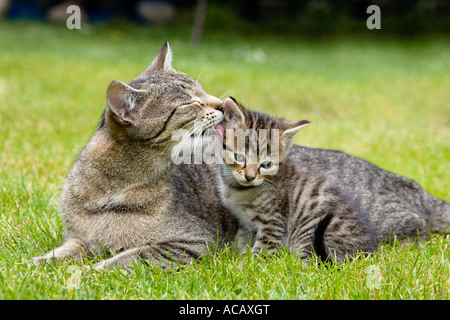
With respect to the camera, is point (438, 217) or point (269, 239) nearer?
point (269, 239)

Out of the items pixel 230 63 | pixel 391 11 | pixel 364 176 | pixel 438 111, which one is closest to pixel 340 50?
pixel 391 11

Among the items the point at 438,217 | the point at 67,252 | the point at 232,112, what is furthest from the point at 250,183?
the point at 438,217

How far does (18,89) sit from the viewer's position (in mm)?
8250

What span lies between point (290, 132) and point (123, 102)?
123 cm

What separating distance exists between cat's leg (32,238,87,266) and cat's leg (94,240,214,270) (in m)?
0.21

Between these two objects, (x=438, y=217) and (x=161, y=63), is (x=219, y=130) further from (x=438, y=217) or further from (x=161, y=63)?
(x=438, y=217)

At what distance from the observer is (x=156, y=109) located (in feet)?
10.5

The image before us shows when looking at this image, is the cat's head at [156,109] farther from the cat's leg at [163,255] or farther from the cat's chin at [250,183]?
the cat's leg at [163,255]

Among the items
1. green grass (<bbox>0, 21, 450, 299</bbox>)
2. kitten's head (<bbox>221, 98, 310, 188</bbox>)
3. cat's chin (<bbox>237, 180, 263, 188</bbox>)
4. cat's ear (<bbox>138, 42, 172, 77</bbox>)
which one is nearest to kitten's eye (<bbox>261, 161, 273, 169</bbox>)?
kitten's head (<bbox>221, 98, 310, 188</bbox>)

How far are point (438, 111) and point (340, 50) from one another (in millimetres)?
6837

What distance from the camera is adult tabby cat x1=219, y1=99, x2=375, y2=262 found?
11.4 ft

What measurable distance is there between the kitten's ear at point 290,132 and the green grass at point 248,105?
83 cm

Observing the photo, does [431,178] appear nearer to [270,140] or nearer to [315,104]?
[270,140]

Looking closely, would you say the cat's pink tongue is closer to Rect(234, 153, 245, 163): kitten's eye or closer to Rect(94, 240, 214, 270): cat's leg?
Rect(234, 153, 245, 163): kitten's eye
